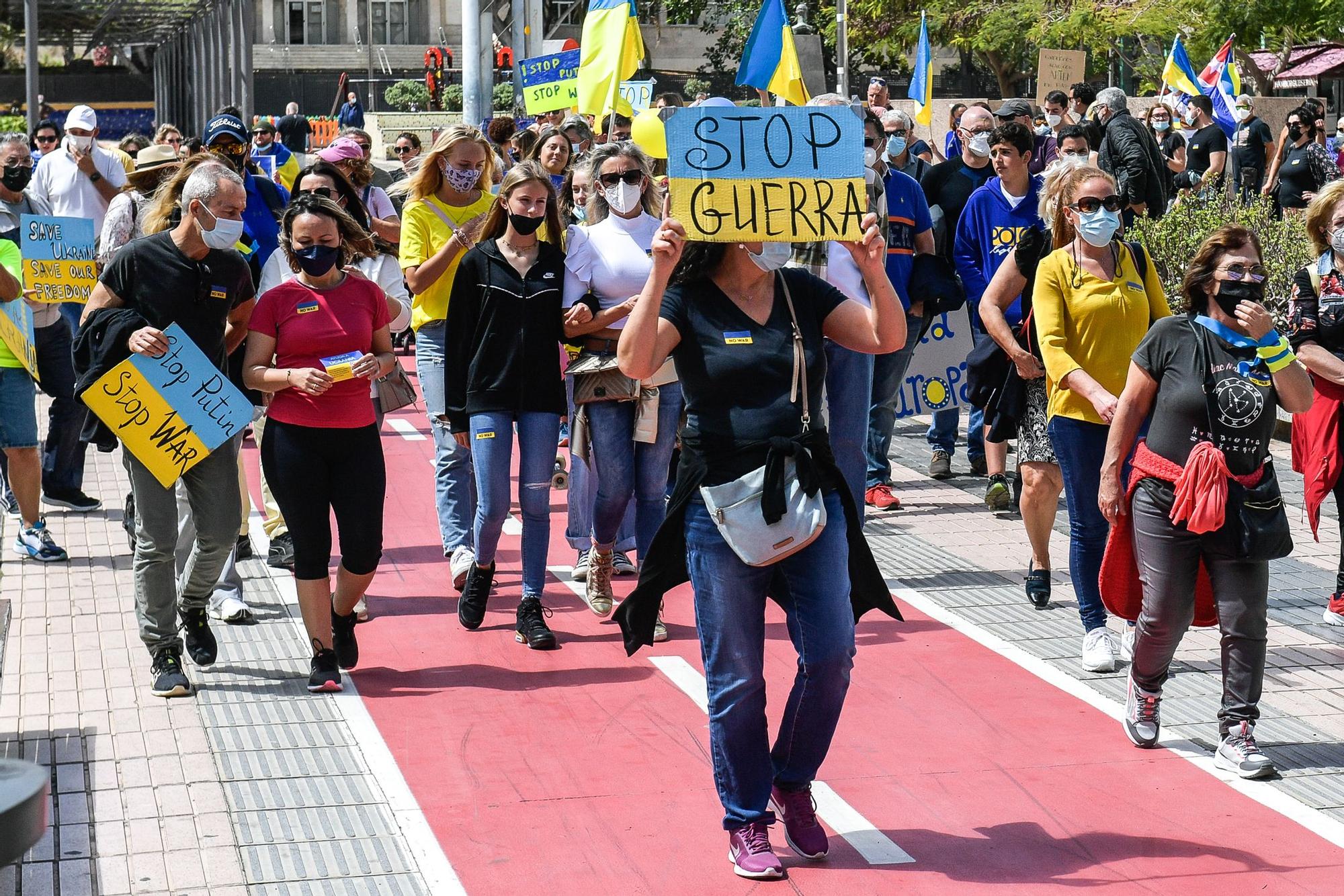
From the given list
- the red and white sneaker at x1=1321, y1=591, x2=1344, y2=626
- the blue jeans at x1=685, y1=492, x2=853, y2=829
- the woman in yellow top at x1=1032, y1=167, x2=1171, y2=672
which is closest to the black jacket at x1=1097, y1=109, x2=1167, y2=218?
the red and white sneaker at x1=1321, y1=591, x2=1344, y2=626

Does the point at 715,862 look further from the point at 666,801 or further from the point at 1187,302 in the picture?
the point at 1187,302

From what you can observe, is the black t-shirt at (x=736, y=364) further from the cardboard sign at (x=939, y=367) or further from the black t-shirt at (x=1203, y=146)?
the black t-shirt at (x=1203, y=146)

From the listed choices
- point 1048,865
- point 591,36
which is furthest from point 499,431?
point 591,36

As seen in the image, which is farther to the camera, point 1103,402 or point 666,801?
point 1103,402

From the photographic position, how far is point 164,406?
6.61 m

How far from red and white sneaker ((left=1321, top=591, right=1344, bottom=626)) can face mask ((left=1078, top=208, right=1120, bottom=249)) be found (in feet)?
7.16

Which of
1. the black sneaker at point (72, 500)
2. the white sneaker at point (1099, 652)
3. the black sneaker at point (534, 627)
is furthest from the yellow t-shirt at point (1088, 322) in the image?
the black sneaker at point (72, 500)

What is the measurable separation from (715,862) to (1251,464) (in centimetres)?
228

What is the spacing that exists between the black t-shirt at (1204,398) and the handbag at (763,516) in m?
1.67

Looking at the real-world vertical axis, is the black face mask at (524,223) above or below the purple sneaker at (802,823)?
above

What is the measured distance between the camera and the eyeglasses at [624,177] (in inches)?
296

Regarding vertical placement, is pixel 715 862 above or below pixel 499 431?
below

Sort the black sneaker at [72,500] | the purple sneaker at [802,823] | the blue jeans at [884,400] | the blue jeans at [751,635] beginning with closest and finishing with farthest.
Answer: the blue jeans at [751,635] → the purple sneaker at [802,823] → the blue jeans at [884,400] → the black sneaker at [72,500]

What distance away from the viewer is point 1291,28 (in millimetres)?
38688
